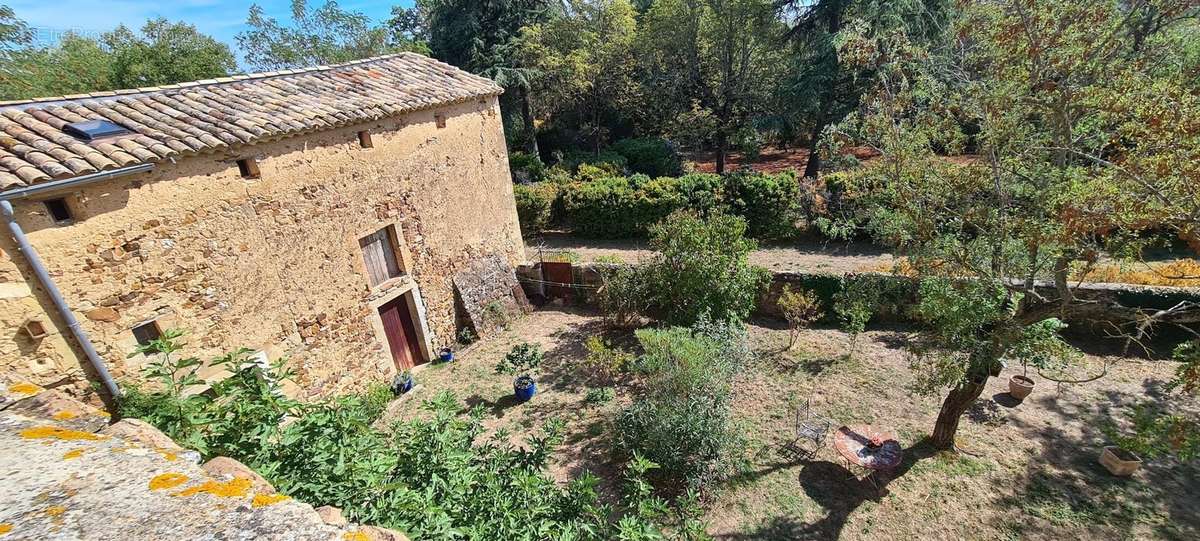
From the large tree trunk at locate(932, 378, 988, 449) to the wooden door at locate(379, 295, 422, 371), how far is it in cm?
1023

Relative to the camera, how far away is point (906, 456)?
26.7 ft

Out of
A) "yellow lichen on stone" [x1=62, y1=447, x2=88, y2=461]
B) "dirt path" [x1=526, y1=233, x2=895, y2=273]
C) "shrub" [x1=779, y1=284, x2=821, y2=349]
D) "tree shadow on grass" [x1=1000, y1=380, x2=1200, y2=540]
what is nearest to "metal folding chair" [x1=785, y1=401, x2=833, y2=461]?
"tree shadow on grass" [x1=1000, y1=380, x2=1200, y2=540]

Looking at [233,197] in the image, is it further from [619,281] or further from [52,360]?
[619,281]

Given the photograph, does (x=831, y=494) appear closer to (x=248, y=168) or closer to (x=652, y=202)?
(x=248, y=168)

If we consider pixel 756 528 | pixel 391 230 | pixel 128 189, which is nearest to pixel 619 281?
pixel 391 230

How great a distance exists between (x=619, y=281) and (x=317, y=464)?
923 cm

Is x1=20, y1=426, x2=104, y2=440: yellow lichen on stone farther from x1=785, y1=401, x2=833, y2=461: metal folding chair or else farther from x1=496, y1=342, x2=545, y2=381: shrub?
x1=496, y1=342, x2=545, y2=381: shrub

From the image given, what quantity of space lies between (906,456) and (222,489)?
8.92 meters

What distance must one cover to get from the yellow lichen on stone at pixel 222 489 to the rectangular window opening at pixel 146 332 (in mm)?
6027

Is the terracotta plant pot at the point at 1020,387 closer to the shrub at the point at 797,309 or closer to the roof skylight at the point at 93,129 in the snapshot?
the shrub at the point at 797,309

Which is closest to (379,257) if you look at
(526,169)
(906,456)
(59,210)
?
(59,210)

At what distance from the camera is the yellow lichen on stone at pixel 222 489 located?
2.41 meters

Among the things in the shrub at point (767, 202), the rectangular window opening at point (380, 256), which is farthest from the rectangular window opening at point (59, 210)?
the shrub at point (767, 202)

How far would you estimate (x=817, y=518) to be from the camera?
23.8ft
